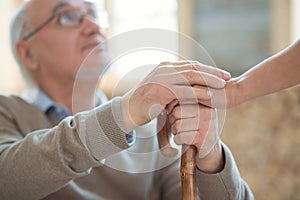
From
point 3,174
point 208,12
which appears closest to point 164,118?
point 3,174

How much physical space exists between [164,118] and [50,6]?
0.79 metres

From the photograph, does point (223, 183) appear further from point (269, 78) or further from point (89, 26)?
point (89, 26)

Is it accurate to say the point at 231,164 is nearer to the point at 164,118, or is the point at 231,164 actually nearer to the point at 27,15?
the point at 164,118

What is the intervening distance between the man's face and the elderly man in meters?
0.15

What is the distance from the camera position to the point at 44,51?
1.62 metres

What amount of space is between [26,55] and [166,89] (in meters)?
0.90

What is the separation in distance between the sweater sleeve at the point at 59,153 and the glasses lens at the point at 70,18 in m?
0.57

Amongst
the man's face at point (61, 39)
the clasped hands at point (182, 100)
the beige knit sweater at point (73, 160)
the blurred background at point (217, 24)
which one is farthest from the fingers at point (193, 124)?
the blurred background at point (217, 24)

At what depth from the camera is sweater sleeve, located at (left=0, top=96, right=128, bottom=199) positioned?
0.95 metres

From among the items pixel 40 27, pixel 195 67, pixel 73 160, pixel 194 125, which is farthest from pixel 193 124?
pixel 40 27

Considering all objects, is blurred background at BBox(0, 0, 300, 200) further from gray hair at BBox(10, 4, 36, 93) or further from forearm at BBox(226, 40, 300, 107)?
forearm at BBox(226, 40, 300, 107)

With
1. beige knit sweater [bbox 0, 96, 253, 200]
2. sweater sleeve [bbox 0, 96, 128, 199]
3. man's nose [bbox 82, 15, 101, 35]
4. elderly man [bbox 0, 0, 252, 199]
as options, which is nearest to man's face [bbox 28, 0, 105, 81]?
man's nose [bbox 82, 15, 101, 35]

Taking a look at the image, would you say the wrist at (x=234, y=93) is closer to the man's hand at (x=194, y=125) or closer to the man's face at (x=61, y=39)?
the man's hand at (x=194, y=125)

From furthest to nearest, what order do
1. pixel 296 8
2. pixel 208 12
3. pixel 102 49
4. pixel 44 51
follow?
pixel 208 12
pixel 296 8
pixel 44 51
pixel 102 49
